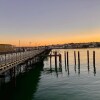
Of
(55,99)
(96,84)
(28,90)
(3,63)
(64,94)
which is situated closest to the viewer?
(3,63)

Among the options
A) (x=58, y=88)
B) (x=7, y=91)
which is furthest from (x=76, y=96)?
(x=7, y=91)

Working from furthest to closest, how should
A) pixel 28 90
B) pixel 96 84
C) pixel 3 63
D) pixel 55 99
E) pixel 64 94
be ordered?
pixel 96 84 < pixel 28 90 < pixel 64 94 < pixel 55 99 < pixel 3 63

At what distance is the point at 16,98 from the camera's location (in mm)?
28531

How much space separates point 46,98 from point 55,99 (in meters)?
1.22

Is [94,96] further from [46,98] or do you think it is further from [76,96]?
[46,98]

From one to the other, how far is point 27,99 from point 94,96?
7.52 meters

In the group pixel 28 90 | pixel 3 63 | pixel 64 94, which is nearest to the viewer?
pixel 3 63

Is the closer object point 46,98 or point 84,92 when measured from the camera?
point 46,98

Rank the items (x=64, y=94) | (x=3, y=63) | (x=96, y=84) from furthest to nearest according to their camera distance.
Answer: (x=96, y=84), (x=64, y=94), (x=3, y=63)

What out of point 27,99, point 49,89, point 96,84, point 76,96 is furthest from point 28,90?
point 96,84

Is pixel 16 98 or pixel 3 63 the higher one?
pixel 3 63

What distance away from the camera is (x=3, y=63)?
83.5 ft

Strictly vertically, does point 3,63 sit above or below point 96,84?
above

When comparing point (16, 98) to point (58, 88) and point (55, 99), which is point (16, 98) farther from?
point (58, 88)
